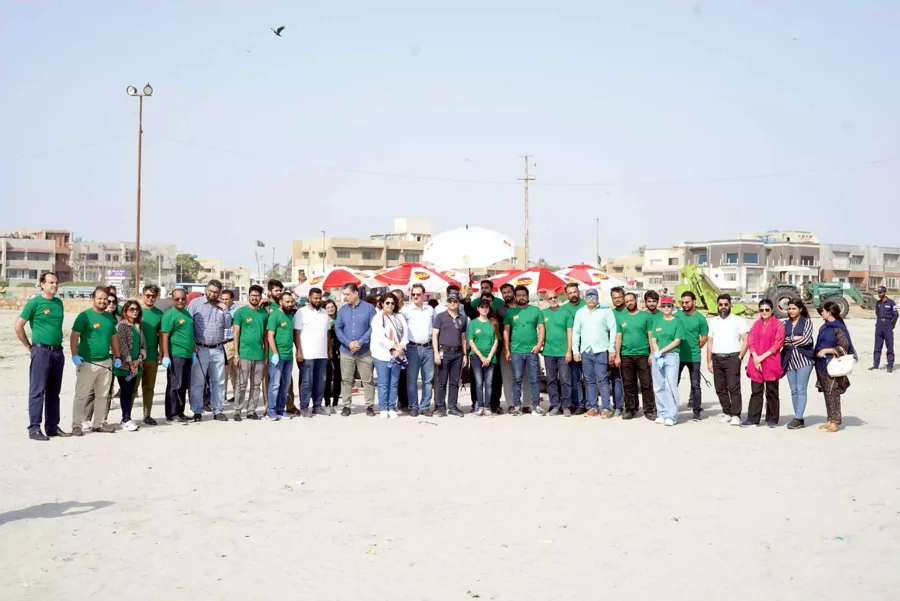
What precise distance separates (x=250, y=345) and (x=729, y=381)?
657 centimetres

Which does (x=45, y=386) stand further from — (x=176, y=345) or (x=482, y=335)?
(x=482, y=335)

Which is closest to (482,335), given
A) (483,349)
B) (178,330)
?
(483,349)

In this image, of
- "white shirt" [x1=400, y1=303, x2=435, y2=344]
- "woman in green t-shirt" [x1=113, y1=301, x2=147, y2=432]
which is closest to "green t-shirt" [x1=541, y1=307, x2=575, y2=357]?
"white shirt" [x1=400, y1=303, x2=435, y2=344]

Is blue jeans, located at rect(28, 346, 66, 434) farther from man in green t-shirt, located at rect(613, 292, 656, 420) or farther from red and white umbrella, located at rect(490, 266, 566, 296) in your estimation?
red and white umbrella, located at rect(490, 266, 566, 296)

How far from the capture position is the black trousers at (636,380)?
12453mm

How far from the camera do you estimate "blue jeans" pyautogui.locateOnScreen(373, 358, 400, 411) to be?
1281cm

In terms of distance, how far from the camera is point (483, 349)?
1314 centimetres

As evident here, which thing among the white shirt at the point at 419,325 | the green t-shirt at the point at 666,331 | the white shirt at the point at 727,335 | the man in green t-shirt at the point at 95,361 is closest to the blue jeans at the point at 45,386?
the man in green t-shirt at the point at 95,361

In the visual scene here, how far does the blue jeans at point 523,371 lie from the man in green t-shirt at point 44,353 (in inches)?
244

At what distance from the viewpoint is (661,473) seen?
8.75 meters

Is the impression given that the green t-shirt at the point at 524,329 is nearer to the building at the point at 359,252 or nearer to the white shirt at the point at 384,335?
the white shirt at the point at 384,335

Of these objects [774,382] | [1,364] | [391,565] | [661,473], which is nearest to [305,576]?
[391,565]

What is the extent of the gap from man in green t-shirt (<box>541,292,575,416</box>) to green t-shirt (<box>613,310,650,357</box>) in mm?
875

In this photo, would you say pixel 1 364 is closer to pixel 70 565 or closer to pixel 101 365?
Result: pixel 101 365
